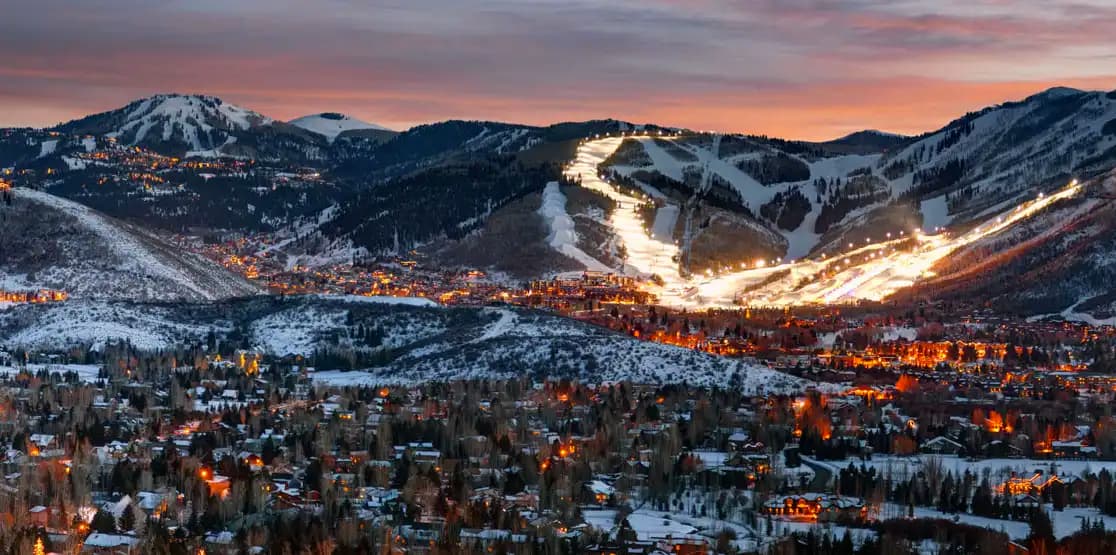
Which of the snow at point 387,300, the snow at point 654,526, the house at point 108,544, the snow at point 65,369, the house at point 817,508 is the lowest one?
the house at point 108,544

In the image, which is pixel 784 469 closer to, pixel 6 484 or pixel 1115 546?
pixel 1115 546

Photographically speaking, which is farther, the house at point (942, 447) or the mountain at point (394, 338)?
the mountain at point (394, 338)

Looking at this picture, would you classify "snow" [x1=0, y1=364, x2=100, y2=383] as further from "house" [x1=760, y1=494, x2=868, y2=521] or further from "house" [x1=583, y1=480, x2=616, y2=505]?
"house" [x1=760, y1=494, x2=868, y2=521]

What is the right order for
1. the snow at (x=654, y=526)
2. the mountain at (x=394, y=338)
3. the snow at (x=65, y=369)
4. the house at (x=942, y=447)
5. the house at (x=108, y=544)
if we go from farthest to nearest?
the mountain at (x=394, y=338) < the snow at (x=65, y=369) < the house at (x=942, y=447) < the snow at (x=654, y=526) < the house at (x=108, y=544)

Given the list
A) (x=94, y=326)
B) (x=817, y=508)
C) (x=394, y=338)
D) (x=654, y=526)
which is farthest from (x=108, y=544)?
(x=394, y=338)

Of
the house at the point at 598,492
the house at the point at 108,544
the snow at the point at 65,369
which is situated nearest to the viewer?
the house at the point at 108,544

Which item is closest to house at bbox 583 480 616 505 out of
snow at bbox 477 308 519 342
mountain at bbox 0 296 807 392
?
mountain at bbox 0 296 807 392

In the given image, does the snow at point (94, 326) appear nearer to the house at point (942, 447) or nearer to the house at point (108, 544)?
the house at point (942, 447)

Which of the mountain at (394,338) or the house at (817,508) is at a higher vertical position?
the mountain at (394,338)

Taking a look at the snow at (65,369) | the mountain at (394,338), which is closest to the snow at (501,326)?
the mountain at (394,338)

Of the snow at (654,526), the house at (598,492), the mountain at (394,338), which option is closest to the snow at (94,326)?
the mountain at (394,338)

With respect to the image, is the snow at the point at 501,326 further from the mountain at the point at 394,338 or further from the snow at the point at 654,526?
the snow at the point at 654,526

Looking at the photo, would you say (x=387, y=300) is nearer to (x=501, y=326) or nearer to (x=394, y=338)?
(x=394, y=338)

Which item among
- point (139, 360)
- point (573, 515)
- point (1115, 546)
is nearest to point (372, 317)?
point (139, 360)
